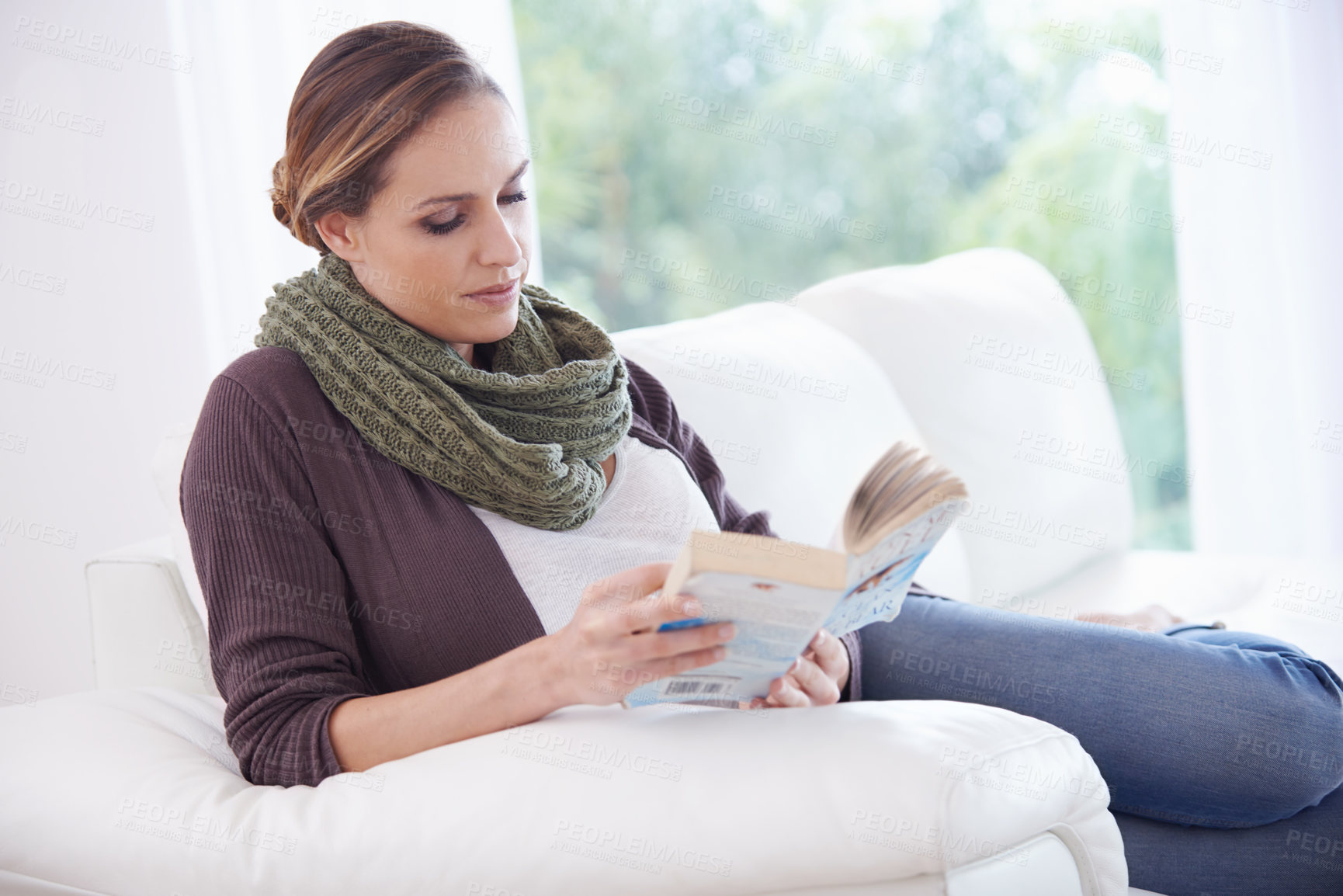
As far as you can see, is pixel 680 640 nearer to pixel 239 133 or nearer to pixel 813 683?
pixel 813 683

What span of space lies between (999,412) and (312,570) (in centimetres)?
132

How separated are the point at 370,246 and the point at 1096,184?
376 centimetres

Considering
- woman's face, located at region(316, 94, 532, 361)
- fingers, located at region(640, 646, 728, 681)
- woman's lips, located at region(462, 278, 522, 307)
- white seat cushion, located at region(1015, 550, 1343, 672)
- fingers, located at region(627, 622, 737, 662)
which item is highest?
woman's face, located at region(316, 94, 532, 361)

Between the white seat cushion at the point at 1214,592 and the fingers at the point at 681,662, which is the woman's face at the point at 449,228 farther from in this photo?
the white seat cushion at the point at 1214,592

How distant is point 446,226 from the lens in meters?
1.04

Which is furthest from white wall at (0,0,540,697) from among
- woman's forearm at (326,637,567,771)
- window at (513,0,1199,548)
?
window at (513,0,1199,548)

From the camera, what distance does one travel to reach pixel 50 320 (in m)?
1.72

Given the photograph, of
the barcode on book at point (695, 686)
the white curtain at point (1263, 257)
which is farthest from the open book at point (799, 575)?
the white curtain at point (1263, 257)

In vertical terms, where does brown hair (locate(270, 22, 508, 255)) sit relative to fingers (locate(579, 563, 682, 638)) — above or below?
above

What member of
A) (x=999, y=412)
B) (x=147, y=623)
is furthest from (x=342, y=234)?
(x=999, y=412)

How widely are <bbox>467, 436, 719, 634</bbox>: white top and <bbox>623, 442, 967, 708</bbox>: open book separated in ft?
0.77

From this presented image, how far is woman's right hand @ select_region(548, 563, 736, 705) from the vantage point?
70 cm

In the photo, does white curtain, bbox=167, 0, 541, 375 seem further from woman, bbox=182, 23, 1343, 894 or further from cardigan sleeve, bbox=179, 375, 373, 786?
cardigan sleeve, bbox=179, 375, 373, 786

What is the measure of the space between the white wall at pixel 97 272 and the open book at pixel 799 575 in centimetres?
137
